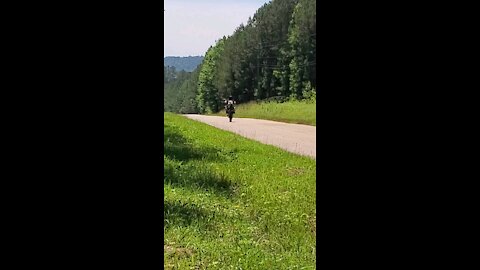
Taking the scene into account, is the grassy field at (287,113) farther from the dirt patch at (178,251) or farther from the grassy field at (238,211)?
the dirt patch at (178,251)

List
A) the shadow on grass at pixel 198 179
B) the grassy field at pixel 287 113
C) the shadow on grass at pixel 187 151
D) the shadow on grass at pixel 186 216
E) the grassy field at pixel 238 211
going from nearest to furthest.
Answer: the grassy field at pixel 238 211 → the shadow on grass at pixel 186 216 → the shadow on grass at pixel 198 179 → the shadow on grass at pixel 187 151 → the grassy field at pixel 287 113

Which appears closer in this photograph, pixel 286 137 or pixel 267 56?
pixel 286 137

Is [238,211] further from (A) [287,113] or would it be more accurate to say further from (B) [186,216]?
(A) [287,113]

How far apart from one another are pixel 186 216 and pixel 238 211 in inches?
24.2

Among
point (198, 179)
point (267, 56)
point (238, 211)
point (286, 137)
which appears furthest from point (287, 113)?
point (238, 211)

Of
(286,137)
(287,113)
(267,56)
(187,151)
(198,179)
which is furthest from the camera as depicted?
(267,56)

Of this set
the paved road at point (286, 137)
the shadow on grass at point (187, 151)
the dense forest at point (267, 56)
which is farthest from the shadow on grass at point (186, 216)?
the dense forest at point (267, 56)

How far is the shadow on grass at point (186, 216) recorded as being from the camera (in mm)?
4894

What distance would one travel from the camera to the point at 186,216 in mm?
5152

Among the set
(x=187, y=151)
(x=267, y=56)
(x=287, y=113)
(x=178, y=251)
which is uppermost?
(x=267, y=56)
